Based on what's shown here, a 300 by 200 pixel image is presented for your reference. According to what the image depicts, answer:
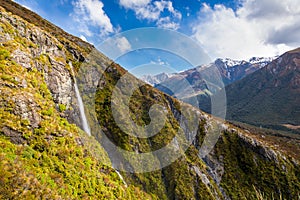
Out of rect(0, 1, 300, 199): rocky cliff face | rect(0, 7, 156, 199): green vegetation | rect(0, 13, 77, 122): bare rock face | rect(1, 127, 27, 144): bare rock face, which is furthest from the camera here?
rect(0, 13, 77, 122): bare rock face

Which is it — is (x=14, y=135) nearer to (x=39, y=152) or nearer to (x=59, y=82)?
(x=39, y=152)

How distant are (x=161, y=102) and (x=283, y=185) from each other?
1272 inches

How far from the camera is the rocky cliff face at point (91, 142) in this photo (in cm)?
1266

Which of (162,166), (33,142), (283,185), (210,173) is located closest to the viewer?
(33,142)

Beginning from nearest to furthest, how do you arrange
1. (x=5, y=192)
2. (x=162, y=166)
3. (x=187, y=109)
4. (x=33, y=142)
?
1. (x=5, y=192)
2. (x=33, y=142)
3. (x=162, y=166)
4. (x=187, y=109)

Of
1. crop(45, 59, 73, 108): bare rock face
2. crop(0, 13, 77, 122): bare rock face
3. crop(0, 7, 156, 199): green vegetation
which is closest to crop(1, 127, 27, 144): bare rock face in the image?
crop(0, 7, 156, 199): green vegetation

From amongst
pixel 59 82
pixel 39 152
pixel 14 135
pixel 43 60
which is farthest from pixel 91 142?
pixel 43 60

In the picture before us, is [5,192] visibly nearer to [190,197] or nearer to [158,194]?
[158,194]

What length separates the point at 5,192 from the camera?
376 inches

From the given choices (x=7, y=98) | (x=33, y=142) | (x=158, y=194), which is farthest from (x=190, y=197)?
(x=7, y=98)

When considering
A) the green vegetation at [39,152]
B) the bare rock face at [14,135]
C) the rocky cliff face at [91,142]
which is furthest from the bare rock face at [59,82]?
the bare rock face at [14,135]

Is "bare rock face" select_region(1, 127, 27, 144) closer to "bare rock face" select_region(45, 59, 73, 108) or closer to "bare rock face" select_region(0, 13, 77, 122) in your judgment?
"bare rock face" select_region(0, 13, 77, 122)

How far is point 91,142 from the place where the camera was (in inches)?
849

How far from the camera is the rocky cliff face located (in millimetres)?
12656
